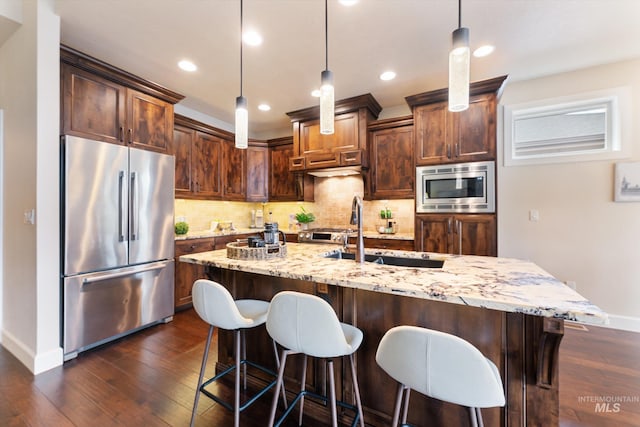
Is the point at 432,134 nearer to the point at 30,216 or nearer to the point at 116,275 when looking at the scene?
the point at 116,275

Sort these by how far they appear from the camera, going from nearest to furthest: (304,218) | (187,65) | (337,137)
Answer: (187,65)
(337,137)
(304,218)

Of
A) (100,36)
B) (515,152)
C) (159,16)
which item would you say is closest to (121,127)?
(100,36)

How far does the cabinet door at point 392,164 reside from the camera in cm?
360

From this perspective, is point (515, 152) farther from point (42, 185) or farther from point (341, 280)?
point (42, 185)

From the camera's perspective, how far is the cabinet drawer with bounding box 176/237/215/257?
3.26 m

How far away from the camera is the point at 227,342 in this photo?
2.04 meters

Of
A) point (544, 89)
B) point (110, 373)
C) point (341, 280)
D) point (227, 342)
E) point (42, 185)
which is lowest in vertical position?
point (110, 373)

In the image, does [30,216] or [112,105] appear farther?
[112,105]

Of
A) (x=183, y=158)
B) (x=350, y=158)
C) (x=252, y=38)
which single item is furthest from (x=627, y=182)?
(x=183, y=158)

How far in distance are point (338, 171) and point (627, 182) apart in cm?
318

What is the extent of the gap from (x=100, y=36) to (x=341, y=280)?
2.88 m

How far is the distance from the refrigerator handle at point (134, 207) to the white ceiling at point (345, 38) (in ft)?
3.90

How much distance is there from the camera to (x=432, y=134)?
10.7 ft

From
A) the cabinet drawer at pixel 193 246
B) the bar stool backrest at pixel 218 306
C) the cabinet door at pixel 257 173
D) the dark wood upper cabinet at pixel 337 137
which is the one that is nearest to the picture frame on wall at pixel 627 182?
the dark wood upper cabinet at pixel 337 137
